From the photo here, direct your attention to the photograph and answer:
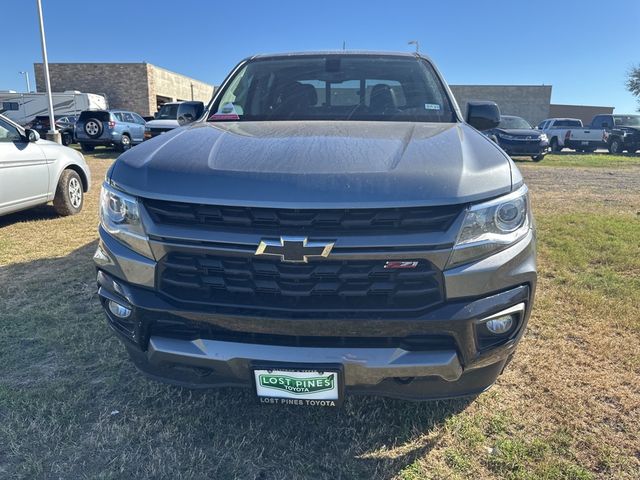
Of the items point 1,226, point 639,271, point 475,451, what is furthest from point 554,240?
point 1,226

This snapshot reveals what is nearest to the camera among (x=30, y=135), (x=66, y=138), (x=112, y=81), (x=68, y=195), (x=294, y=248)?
(x=294, y=248)

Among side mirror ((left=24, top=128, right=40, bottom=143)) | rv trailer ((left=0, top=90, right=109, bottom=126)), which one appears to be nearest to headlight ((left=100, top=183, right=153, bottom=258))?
side mirror ((left=24, top=128, right=40, bottom=143))

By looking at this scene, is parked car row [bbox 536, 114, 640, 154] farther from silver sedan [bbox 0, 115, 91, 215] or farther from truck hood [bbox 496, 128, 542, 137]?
silver sedan [bbox 0, 115, 91, 215]

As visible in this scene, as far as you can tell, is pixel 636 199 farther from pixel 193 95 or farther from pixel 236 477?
pixel 193 95

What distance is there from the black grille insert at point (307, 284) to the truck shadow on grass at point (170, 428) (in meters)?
0.81

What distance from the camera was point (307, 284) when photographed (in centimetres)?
177

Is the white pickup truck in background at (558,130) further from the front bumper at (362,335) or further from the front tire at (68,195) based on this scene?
the front bumper at (362,335)

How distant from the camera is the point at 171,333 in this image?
6.26 feet

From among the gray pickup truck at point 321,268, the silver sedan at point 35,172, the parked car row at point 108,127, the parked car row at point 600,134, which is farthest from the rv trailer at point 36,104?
the gray pickup truck at point 321,268

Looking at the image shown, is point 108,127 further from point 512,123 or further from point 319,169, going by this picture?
point 319,169

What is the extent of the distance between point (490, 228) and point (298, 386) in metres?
0.96

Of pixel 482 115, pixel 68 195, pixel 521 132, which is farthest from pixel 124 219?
pixel 521 132

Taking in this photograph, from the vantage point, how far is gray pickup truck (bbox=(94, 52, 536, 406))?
5.65 ft

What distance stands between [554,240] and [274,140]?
4.39m
